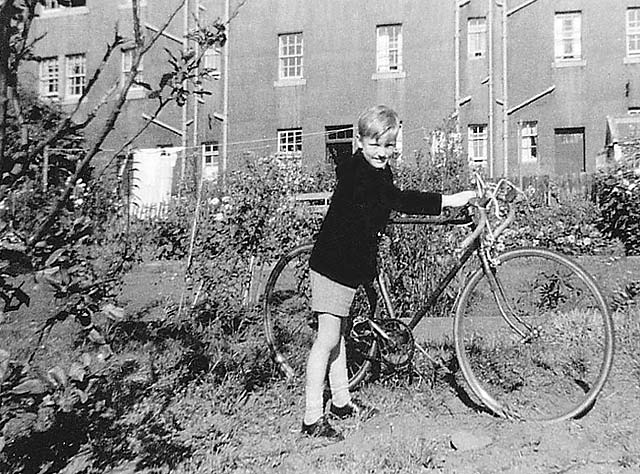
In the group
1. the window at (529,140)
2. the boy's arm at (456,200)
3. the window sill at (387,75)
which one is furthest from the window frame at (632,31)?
the boy's arm at (456,200)

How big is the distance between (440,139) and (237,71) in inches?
772

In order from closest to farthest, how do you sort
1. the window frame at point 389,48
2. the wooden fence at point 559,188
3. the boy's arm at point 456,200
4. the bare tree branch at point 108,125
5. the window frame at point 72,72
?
the bare tree branch at point 108,125
the boy's arm at point 456,200
the wooden fence at point 559,188
the window frame at point 389,48
the window frame at point 72,72

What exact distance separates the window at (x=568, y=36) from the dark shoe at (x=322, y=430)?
23240 millimetres

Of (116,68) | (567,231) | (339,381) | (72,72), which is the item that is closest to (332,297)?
(339,381)

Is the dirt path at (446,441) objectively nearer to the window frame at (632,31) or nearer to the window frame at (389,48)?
the window frame at (389,48)

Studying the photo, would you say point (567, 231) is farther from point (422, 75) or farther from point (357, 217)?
point (422, 75)

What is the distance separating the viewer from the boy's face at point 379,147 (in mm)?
3867

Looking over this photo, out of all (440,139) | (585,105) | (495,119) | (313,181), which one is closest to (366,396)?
(440,139)

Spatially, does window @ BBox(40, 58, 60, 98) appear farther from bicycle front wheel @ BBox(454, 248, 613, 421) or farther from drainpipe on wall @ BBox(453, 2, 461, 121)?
drainpipe on wall @ BBox(453, 2, 461, 121)

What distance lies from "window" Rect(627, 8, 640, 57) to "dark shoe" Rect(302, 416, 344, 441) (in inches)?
947

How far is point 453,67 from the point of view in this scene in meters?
24.2

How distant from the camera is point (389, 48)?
25.2 m

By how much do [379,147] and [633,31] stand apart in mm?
24083

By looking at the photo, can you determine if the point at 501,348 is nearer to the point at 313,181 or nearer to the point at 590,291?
the point at 590,291
